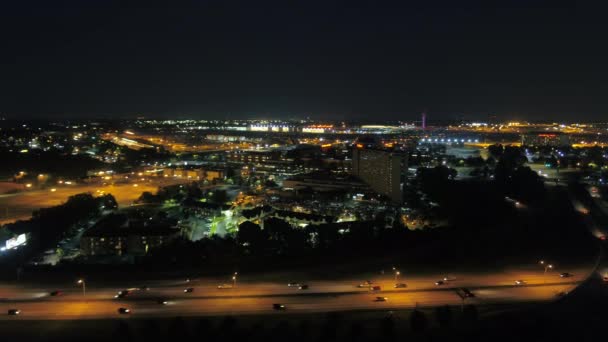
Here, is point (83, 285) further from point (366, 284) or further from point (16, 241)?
point (366, 284)

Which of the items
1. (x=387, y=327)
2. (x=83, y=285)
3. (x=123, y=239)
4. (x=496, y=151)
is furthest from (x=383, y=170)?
(x=496, y=151)

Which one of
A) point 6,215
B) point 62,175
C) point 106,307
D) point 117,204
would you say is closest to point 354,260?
point 106,307

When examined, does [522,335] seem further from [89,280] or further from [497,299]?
[89,280]

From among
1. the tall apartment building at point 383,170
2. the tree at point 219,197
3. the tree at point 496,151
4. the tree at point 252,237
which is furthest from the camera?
the tree at point 496,151

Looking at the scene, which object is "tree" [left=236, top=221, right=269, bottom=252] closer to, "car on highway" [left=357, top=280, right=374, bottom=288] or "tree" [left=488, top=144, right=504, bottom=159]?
"car on highway" [left=357, top=280, right=374, bottom=288]

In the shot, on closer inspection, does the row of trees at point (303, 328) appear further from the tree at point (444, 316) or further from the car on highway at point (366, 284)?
the car on highway at point (366, 284)

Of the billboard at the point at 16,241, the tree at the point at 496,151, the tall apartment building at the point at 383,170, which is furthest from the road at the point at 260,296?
the tree at the point at 496,151

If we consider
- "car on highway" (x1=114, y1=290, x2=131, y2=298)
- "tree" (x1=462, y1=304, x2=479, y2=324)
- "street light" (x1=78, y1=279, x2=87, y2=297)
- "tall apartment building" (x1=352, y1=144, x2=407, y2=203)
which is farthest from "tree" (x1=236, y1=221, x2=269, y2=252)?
"tall apartment building" (x1=352, y1=144, x2=407, y2=203)
